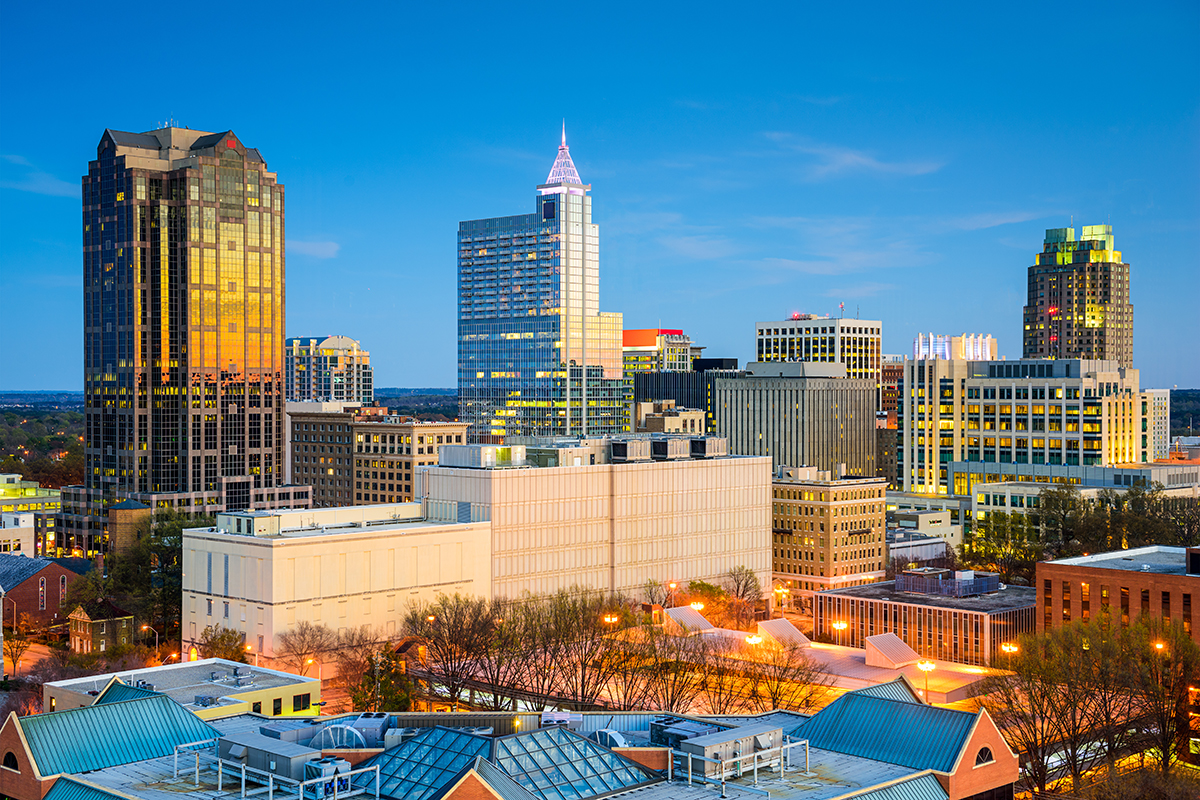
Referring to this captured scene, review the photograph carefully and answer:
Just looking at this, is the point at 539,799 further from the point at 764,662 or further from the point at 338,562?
the point at 338,562

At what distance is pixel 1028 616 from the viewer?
148125 millimetres

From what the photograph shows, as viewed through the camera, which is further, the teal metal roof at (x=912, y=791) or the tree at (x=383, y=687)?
the tree at (x=383, y=687)

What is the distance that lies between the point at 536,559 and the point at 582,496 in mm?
11001

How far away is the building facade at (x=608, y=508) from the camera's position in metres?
165

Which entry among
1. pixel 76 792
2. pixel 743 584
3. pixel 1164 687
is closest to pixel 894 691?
pixel 1164 687

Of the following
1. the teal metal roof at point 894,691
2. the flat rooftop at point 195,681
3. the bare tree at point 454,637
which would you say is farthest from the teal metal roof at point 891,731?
the bare tree at point 454,637

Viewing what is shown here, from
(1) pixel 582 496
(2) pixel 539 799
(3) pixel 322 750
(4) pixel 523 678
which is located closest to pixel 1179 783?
(2) pixel 539 799

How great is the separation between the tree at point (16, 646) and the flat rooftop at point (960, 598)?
88227 mm

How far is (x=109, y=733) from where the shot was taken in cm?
7088

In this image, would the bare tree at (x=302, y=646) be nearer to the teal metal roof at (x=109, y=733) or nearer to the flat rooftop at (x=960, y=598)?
the teal metal roof at (x=109, y=733)

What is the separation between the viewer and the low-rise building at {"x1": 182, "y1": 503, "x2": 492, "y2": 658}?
458 feet

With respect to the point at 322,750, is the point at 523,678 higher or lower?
lower

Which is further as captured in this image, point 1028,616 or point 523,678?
point 1028,616

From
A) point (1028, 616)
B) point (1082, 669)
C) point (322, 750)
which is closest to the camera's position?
point (322, 750)
